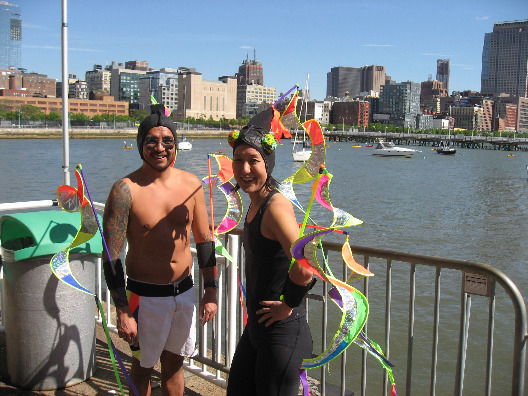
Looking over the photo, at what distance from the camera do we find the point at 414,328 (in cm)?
879

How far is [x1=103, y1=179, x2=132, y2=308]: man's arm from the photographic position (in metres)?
2.95

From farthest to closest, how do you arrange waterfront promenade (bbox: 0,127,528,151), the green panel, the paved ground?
waterfront promenade (bbox: 0,127,528,151) → the paved ground → the green panel

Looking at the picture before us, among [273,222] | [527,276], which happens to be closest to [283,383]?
[273,222]

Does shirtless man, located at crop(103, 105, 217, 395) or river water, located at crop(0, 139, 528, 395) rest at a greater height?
shirtless man, located at crop(103, 105, 217, 395)

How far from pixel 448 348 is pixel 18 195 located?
27104mm

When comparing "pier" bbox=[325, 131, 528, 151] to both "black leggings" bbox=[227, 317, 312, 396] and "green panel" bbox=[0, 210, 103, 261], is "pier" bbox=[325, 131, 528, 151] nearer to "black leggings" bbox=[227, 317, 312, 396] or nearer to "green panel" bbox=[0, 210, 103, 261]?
"green panel" bbox=[0, 210, 103, 261]

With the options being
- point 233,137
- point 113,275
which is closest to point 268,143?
point 233,137

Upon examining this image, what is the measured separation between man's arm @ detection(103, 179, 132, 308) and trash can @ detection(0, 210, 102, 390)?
2.80 ft

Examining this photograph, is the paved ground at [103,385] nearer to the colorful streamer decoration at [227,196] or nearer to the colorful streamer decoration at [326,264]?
the colorful streamer decoration at [227,196]

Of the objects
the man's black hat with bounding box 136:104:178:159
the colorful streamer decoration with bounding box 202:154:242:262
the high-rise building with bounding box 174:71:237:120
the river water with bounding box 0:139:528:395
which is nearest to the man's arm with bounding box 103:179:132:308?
the man's black hat with bounding box 136:104:178:159

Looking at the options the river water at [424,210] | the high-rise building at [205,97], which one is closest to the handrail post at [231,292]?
the river water at [424,210]

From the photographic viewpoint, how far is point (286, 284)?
8.04 ft

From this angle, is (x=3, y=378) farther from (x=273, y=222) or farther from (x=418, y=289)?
(x=418, y=289)

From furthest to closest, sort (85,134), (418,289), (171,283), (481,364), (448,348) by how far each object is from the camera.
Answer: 1. (85,134)
2. (418,289)
3. (448,348)
4. (481,364)
5. (171,283)
